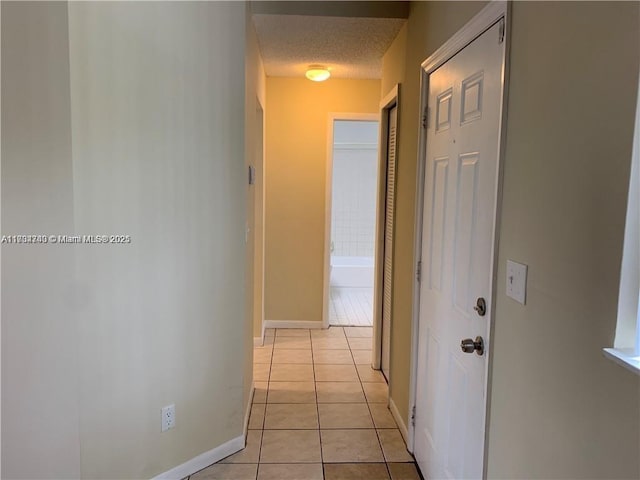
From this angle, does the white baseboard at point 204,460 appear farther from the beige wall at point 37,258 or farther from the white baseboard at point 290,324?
the white baseboard at point 290,324

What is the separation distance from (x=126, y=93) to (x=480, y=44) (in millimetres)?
1379

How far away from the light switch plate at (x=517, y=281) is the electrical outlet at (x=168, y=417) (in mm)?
1596

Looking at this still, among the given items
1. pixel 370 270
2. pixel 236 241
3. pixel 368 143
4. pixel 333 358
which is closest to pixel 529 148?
pixel 236 241

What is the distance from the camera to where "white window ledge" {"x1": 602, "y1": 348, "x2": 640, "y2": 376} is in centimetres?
81

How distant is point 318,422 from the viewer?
8.91ft

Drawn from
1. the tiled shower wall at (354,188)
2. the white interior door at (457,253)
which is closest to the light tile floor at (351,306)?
the tiled shower wall at (354,188)

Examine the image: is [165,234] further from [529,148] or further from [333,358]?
[333,358]

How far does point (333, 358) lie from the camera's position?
376 cm

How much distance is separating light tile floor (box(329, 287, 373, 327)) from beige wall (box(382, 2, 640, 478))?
11.2 feet

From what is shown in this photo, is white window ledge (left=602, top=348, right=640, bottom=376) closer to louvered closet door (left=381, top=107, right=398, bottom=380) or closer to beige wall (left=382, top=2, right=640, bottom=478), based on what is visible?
beige wall (left=382, top=2, right=640, bottom=478)

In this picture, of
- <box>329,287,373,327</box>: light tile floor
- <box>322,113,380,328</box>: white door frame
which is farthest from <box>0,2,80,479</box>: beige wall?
<box>329,287,373,327</box>: light tile floor

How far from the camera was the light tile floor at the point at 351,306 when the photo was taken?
4860 millimetres

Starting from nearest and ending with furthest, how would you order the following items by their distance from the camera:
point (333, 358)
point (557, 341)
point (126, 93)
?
1. point (557, 341)
2. point (126, 93)
3. point (333, 358)

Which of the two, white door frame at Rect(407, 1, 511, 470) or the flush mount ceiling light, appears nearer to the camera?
white door frame at Rect(407, 1, 511, 470)
